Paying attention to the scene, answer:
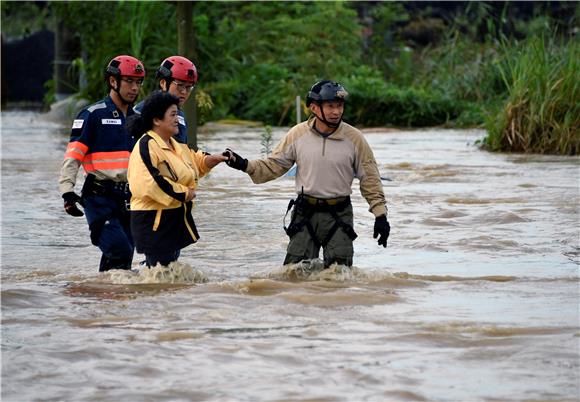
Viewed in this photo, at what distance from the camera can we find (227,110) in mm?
27219

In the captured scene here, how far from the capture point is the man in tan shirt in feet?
28.2

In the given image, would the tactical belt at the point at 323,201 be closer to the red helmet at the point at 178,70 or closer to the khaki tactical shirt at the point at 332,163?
Answer: the khaki tactical shirt at the point at 332,163

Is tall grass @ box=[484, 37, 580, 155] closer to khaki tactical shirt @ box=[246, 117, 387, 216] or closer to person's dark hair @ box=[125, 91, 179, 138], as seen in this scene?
khaki tactical shirt @ box=[246, 117, 387, 216]

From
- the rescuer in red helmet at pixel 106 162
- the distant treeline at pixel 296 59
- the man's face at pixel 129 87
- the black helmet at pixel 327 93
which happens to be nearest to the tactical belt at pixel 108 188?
the rescuer in red helmet at pixel 106 162

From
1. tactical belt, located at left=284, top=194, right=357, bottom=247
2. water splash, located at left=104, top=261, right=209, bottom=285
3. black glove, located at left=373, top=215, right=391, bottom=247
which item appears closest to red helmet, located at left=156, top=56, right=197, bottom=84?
tactical belt, located at left=284, top=194, right=357, bottom=247

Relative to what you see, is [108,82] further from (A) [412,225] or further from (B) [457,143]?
(B) [457,143]

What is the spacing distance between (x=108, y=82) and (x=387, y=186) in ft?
23.5

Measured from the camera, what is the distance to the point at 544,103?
18.4 metres

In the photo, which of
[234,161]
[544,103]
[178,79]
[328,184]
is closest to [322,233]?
[328,184]

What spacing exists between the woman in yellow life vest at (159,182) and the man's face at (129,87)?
39 centimetres

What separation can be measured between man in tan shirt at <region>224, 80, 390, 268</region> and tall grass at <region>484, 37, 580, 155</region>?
33.5 feet

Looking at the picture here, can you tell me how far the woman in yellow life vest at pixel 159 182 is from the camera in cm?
809

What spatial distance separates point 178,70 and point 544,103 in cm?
1068

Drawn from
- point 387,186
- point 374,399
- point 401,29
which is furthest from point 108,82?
point 401,29
